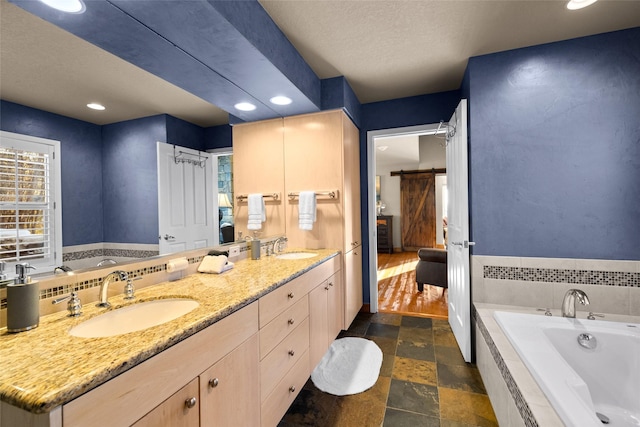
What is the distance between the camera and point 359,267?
3207 millimetres

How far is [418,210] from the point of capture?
732 cm

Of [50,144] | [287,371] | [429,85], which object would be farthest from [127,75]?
[429,85]

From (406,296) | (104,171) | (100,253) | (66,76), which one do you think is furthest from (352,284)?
(66,76)

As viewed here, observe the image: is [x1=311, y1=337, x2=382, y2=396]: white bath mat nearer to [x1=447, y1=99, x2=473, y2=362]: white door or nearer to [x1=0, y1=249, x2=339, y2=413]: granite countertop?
[x1=447, y1=99, x2=473, y2=362]: white door

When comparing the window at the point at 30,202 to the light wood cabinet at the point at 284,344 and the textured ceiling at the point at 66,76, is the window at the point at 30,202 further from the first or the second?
the light wood cabinet at the point at 284,344

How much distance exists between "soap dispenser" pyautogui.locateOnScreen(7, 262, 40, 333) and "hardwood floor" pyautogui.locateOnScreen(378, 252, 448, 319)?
9.89ft

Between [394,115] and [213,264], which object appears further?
[394,115]

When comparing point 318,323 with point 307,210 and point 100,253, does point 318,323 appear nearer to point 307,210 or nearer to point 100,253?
point 307,210

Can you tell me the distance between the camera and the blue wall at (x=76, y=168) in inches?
40.9

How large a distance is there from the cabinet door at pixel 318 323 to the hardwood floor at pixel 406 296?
1338 millimetres

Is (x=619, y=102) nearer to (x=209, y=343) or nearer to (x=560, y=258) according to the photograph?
(x=560, y=258)

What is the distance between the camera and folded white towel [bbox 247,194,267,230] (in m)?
2.50

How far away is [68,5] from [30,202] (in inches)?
32.3

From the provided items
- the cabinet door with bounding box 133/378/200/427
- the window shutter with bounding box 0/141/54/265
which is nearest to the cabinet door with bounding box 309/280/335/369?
the cabinet door with bounding box 133/378/200/427
